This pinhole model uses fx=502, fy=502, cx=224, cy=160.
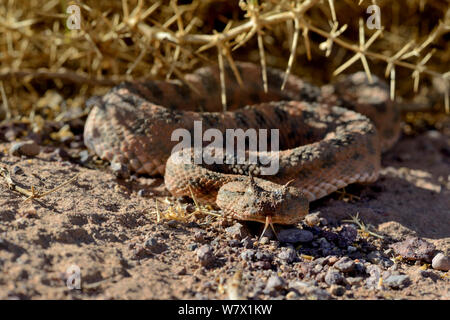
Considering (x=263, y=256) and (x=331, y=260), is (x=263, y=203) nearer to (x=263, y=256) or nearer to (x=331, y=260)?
(x=263, y=256)

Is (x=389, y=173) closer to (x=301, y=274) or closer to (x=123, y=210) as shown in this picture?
(x=301, y=274)

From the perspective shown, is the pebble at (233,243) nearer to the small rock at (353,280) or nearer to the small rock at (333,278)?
the small rock at (333,278)

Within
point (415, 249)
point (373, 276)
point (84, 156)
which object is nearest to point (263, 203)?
A: point (373, 276)

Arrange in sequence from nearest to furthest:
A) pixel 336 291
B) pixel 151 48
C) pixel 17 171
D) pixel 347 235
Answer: pixel 336 291, pixel 347 235, pixel 17 171, pixel 151 48

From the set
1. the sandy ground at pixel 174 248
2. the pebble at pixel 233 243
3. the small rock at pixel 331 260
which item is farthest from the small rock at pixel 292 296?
the pebble at pixel 233 243
